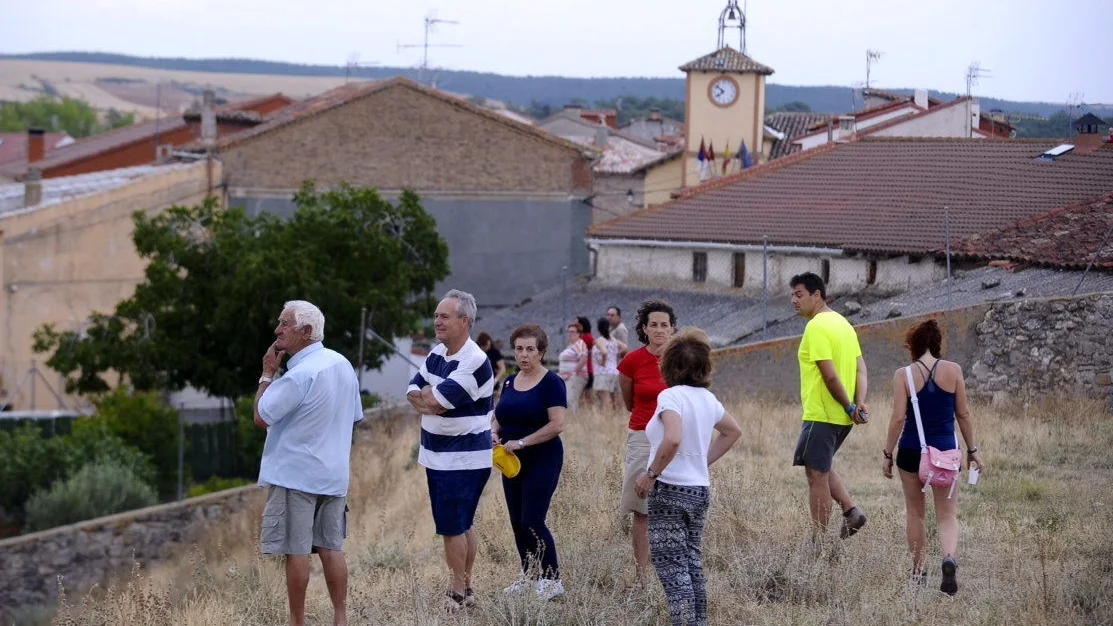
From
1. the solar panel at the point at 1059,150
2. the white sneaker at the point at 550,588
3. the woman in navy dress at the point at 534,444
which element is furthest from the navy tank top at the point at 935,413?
the solar panel at the point at 1059,150

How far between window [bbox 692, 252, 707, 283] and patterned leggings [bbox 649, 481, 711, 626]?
2166 centimetres

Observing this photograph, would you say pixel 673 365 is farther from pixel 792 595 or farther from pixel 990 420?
pixel 990 420

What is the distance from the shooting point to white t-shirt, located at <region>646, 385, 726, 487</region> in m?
6.71

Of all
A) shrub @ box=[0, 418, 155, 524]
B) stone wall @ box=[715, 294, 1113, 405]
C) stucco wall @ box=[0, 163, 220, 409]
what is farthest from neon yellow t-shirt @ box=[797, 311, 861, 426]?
stucco wall @ box=[0, 163, 220, 409]

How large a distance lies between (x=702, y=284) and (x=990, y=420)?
14832 millimetres

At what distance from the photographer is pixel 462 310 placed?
769 centimetres

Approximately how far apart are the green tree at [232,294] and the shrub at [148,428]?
1437mm

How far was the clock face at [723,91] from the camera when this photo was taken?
149ft

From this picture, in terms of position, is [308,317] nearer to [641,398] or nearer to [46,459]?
[641,398]

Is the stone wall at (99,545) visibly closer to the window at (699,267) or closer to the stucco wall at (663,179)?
the window at (699,267)

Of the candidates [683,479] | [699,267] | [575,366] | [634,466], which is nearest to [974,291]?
[575,366]

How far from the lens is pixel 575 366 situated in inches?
645

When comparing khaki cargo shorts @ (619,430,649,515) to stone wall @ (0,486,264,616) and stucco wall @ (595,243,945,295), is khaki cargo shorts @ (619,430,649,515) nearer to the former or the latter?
stone wall @ (0,486,264,616)

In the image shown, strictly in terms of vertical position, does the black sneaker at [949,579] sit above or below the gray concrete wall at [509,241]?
below
